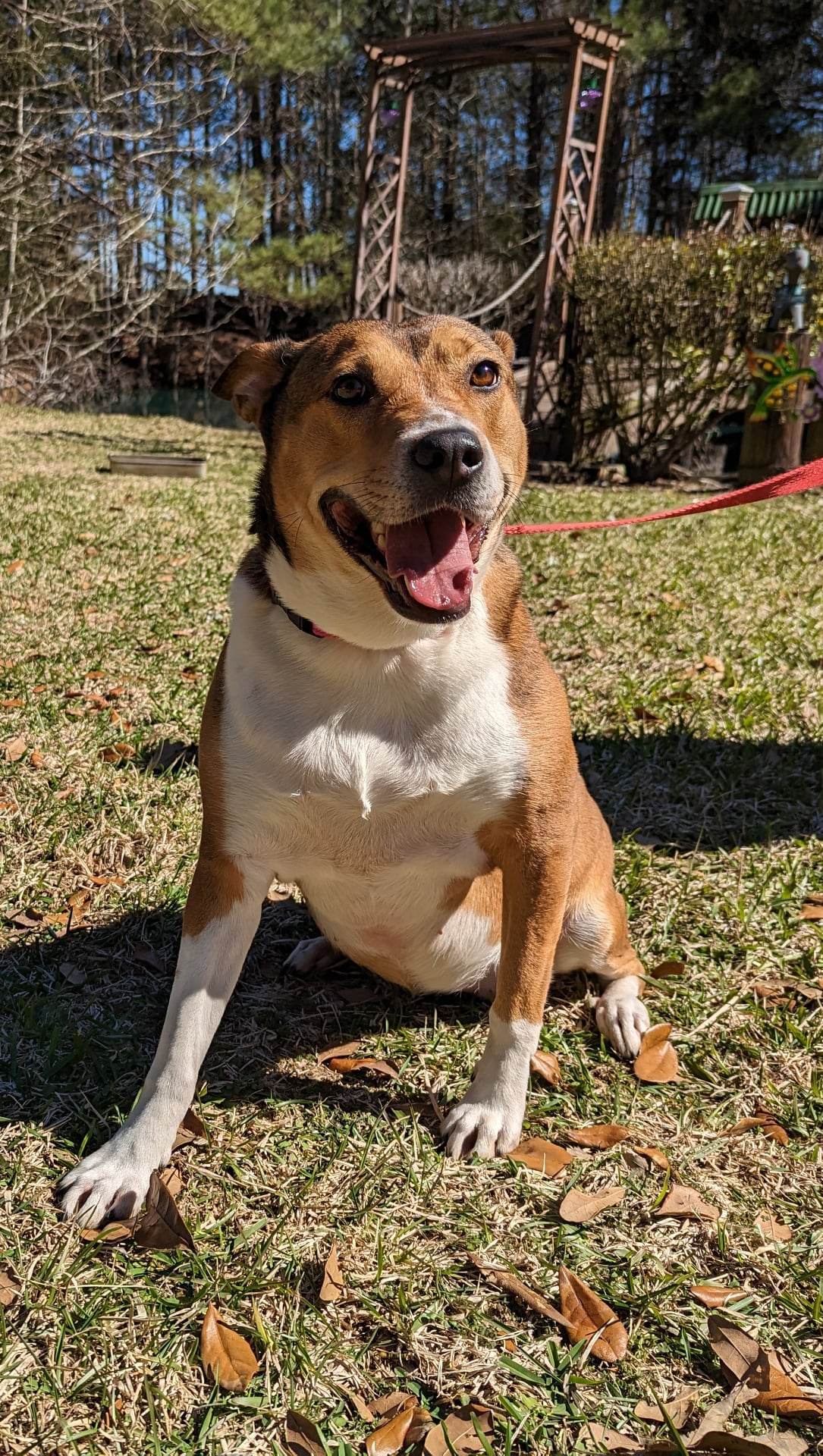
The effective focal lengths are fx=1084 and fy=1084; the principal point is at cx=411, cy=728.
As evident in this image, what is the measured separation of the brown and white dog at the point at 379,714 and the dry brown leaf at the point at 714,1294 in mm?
491

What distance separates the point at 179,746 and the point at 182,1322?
2.53 metres

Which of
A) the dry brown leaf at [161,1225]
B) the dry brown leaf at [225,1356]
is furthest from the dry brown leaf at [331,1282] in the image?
the dry brown leaf at [161,1225]

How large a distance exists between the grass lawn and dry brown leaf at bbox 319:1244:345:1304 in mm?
20

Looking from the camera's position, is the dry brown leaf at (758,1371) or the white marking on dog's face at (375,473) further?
the white marking on dog's face at (375,473)

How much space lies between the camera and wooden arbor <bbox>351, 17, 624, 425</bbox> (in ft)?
36.5

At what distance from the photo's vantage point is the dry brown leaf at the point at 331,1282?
78.1 inches

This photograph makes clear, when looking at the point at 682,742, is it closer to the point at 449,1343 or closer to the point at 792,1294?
the point at 792,1294

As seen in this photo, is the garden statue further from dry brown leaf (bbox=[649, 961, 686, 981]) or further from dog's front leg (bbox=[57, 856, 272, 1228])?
dog's front leg (bbox=[57, 856, 272, 1228])

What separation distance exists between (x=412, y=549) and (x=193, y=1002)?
1.07m

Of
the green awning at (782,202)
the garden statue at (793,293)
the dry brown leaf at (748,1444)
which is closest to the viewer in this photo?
the dry brown leaf at (748,1444)

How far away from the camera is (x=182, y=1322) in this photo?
75.7 inches

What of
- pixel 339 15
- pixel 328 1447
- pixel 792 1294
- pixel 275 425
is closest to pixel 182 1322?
pixel 328 1447

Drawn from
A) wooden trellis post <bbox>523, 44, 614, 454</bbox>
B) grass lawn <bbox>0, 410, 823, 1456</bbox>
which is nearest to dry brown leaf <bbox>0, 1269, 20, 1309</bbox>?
grass lawn <bbox>0, 410, 823, 1456</bbox>

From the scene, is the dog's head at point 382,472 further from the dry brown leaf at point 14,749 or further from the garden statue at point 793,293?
the garden statue at point 793,293
